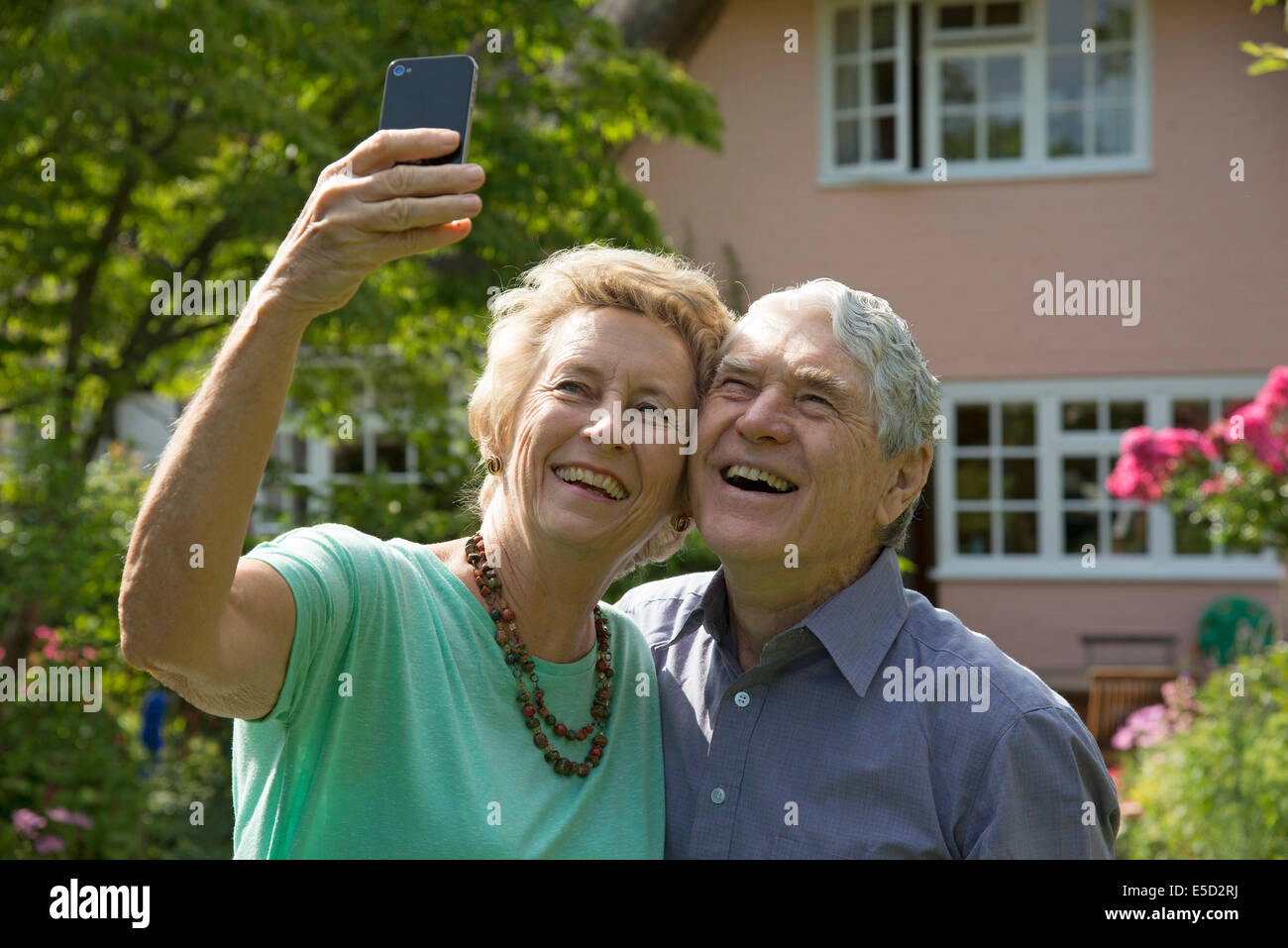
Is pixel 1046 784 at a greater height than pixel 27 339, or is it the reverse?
pixel 27 339

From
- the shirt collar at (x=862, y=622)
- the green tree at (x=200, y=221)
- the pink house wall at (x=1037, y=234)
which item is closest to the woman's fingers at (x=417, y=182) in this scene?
the shirt collar at (x=862, y=622)

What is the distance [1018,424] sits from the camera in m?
11.3

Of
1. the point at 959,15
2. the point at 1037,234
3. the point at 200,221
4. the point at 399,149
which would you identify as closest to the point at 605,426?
the point at 399,149

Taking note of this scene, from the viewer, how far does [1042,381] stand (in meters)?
11.1

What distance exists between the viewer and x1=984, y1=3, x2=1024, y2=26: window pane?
1103 cm

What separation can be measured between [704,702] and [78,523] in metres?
3.82

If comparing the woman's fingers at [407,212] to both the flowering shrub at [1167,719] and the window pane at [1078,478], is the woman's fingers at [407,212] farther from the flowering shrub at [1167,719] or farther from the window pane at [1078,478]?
the window pane at [1078,478]

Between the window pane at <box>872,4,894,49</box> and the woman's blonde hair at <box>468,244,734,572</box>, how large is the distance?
957 cm

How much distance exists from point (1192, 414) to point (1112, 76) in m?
2.91

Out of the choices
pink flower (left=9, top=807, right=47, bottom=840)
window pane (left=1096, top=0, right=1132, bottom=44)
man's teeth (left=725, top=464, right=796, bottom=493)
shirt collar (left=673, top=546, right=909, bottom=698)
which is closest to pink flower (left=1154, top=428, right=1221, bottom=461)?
shirt collar (left=673, top=546, right=909, bottom=698)

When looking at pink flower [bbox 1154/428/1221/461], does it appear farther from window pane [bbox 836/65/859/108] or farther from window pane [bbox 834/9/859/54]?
window pane [bbox 834/9/859/54]

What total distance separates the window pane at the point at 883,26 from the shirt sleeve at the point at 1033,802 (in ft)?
32.9
